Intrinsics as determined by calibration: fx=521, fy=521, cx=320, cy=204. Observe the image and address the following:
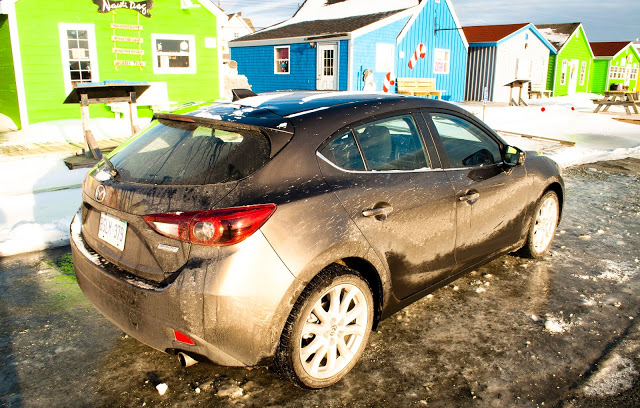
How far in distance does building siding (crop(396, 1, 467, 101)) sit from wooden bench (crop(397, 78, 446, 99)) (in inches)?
25.5

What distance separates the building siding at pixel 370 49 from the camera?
21609 millimetres

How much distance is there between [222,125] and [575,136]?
1396 centimetres

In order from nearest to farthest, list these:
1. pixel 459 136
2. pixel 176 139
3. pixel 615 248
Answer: pixel 176 139
pixel 459 136
pixel 615 248

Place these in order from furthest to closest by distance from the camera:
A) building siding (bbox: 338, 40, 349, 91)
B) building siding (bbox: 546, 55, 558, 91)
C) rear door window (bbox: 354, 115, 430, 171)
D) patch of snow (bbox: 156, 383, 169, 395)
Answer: building siding (bbox: 546, 55, 558, 91) < building siding (bbox: 338, 40, 349, 91) < rear door window (bbox: 354, 115, 430, 171) < patch of snow (bbox: 156, 383, 169, 395)

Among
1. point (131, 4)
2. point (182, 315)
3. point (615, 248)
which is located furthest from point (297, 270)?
point (131, 4)

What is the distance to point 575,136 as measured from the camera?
572 inches

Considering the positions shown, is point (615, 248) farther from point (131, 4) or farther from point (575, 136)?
point (131, 4)

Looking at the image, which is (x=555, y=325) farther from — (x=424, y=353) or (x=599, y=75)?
(x=599, y=75)

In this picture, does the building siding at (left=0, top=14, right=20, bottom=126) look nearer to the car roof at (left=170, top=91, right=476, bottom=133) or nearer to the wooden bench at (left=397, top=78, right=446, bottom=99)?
the car roof at (left=170, top=91, right=476, bottom=133)

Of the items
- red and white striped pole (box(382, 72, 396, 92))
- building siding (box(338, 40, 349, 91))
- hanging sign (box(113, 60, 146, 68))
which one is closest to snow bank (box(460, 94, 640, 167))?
red and white striped pole (box(382, 72, 396, 92))

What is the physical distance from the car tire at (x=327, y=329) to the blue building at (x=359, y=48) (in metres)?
18.8

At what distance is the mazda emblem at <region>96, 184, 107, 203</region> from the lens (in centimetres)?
296

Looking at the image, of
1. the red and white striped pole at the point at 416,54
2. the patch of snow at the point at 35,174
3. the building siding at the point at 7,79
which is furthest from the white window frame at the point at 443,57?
the patch of snow at the point at 35,174

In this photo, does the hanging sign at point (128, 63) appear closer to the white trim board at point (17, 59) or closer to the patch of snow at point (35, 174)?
the white trim board at point (17, 59)
